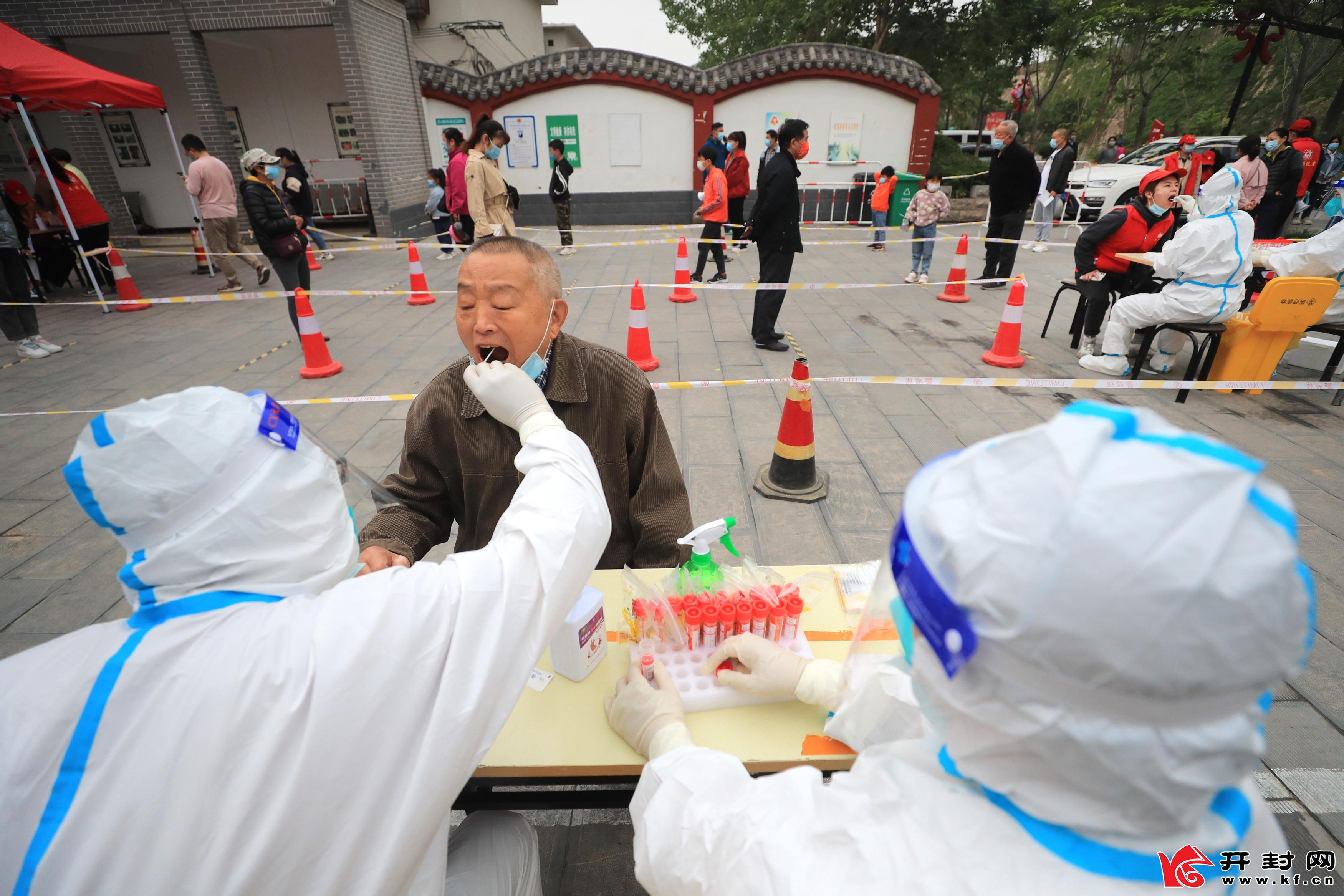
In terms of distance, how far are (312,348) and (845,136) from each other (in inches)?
530

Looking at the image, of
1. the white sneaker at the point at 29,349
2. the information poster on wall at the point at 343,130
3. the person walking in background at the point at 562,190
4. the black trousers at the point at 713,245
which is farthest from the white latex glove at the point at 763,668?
the information poster on wall at the point at 343,130

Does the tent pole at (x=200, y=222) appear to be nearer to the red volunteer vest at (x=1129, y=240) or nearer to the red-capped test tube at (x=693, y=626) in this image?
the red-capped test tube at (x=693, y=626)

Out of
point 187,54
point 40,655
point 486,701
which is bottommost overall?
point 486,701

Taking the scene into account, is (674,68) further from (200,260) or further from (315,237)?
(200,260)

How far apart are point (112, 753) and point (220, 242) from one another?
10.2m

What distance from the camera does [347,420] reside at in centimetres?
478

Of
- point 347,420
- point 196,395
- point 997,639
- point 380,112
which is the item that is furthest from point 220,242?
point 997,639

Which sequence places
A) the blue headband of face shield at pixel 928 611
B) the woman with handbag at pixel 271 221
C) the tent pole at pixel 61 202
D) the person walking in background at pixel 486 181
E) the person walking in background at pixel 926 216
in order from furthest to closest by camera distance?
the person walking in background at pixel 926 216, the person walking in background at pixel 486 181, the tent pole at pixel 61 202, the woman with handbag at pixel 271 221, the blue headband of face shield at pixel 928 611

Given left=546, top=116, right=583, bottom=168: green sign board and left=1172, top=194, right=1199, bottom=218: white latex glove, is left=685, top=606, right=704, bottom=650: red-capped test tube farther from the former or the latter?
left=546, top=116, right=583, bottom=168: green sign board

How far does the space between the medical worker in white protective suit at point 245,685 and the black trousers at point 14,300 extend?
310 inches

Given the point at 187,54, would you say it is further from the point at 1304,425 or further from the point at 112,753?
the point at 1304,425

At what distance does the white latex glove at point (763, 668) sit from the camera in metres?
1.41

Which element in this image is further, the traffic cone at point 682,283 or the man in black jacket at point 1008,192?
the traffic cone at point 682,283

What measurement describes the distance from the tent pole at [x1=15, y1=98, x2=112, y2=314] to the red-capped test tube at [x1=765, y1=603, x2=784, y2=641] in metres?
9.23
